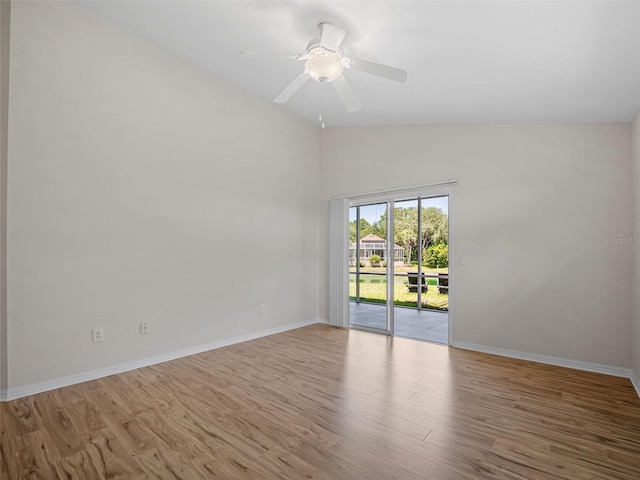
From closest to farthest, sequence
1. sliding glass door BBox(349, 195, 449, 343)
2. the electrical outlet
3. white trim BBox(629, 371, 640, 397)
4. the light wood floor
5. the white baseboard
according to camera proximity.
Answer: the light wood floor < white trim BBox(629, 371, 640, 397) < the electrical outlet < the white baseboard < sliding glass door BBox(349, 195, 449, 343)

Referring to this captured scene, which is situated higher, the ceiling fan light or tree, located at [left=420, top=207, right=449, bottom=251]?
the ceiling fan light

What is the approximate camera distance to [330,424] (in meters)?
2.29

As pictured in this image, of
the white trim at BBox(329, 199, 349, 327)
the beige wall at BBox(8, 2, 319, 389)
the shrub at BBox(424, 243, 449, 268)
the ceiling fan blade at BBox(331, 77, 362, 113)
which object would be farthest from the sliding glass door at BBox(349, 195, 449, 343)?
Result: the ceiling fan blade at BBox(331, 77, 362, 113)

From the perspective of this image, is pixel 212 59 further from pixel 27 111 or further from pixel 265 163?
pixel 27 111

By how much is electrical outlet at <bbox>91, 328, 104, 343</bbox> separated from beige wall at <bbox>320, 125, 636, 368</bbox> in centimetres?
394

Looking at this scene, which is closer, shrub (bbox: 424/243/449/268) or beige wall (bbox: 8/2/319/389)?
beige wall (bbox: 8/2/319/389)

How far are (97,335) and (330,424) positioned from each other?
2.35m

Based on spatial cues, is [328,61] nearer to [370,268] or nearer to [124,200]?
[124,200]

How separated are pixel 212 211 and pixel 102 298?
4.93 ft

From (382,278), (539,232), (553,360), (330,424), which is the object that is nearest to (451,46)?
(539,232)

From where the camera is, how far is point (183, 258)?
374 cm

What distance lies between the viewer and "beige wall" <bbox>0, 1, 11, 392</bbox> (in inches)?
102

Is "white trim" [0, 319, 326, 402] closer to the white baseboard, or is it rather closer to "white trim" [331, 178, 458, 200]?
"white trim" [331, 178, 458, 200]

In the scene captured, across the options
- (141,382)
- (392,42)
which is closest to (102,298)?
(141,382)
